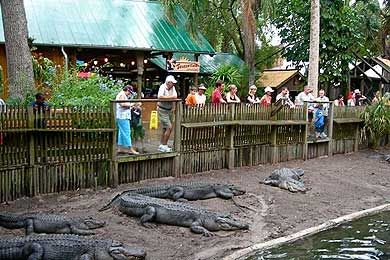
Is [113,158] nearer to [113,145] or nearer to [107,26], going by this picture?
[113,145]

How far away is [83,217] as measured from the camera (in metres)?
6.99

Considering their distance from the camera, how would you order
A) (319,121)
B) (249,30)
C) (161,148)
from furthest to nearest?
(249,30) < (319,121) < (161,148)

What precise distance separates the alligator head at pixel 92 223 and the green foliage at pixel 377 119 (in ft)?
31.9

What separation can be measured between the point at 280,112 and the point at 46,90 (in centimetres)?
552

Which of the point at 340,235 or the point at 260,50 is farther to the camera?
the point at 260,50

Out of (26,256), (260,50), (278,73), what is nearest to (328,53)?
(278,73)

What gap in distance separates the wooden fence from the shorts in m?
0.15

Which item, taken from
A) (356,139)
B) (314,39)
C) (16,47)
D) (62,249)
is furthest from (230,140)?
(314,39)

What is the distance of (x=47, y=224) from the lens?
639cm

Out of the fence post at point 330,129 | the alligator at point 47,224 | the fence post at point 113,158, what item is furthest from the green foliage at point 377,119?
the alligator at point 47,224

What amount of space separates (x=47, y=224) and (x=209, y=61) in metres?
15.8

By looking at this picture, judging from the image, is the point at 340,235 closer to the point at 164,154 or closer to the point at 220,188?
the point at 220,188

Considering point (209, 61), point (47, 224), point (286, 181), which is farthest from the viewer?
point (209, 61)

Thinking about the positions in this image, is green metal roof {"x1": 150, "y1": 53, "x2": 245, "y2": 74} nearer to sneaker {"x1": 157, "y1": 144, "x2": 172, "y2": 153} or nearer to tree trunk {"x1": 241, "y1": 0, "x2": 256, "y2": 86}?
tree trunk {"x1": 241, "y1": 0, "x2": 256, "y2": 86}
